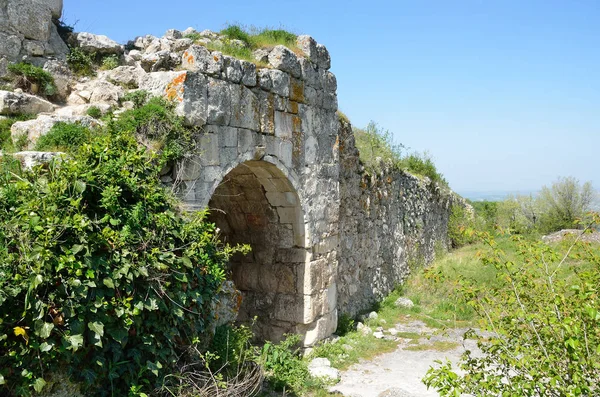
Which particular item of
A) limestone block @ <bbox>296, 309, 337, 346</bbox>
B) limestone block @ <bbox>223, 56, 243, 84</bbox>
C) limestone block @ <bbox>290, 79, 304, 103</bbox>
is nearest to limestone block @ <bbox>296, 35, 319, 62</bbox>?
limestone block @ <bbox>290, 79, 304, 103</bbox>

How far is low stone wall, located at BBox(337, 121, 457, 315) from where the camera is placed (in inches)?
339

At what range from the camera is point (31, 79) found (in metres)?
5.34

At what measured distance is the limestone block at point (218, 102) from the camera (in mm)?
5074

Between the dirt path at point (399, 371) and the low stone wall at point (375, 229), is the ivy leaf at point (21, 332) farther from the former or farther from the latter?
the low stone wall at point (375, 229)

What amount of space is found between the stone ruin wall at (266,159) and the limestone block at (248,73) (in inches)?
0.7

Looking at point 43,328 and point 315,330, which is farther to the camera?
point 315,330

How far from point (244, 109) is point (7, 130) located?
2.34m

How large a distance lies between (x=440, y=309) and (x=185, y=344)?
267 inches

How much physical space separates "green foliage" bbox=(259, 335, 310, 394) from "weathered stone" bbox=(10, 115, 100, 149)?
3069 millimetres

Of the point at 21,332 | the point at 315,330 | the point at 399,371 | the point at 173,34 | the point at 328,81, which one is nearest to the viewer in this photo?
Result: the point at 21,332

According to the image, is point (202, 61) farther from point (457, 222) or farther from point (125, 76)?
point (457, 222)

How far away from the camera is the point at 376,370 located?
6.71 m

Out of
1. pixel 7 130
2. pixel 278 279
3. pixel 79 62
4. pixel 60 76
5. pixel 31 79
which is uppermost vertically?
pixel 79 62

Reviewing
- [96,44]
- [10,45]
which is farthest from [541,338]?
[10,45]
